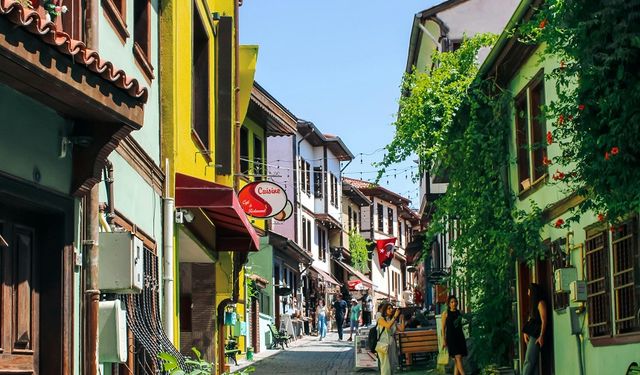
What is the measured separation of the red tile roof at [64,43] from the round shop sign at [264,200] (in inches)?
569

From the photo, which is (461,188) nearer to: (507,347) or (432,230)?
(432,230)

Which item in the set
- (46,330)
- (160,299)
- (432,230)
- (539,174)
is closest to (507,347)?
(432,230)

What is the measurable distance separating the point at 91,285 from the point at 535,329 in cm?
1188

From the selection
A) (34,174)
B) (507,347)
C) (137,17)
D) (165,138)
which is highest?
(137,17)

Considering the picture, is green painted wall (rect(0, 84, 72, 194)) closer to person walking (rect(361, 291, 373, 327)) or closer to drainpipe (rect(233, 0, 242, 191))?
drainpipe (rect(233, 0, 242, 191))

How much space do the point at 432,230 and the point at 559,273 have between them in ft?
18.5

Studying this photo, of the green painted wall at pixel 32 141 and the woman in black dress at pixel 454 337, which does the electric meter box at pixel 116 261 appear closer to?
the green painted wall at pixel 32 141

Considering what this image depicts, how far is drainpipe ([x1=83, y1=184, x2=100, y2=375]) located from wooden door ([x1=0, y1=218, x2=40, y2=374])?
0.63 m

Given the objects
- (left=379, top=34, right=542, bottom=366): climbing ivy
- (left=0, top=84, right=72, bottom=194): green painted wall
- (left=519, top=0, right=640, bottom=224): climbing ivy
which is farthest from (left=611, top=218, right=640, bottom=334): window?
(left=0, top=84, right=72, bottom=194): green painted wall

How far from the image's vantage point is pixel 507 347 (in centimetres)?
2295

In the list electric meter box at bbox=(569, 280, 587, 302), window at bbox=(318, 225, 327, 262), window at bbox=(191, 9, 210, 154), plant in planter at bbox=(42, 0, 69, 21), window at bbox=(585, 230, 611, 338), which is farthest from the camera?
window at bbox=(318, 225, 327, 262)

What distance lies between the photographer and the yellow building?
13883mm

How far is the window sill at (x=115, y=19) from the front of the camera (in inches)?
396

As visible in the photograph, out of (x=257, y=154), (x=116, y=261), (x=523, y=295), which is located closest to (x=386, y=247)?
(x=257, y=154)
